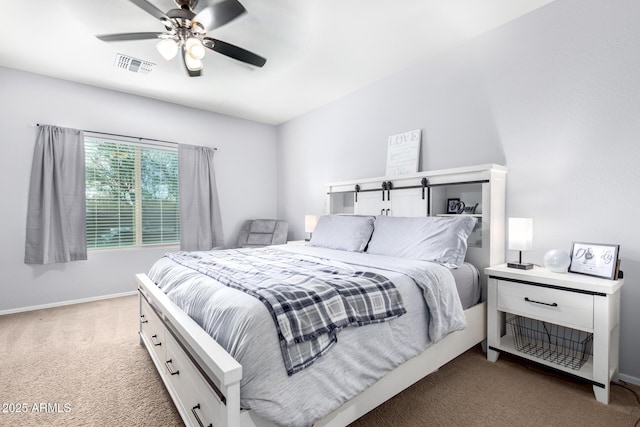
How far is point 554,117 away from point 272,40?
241 centimetres

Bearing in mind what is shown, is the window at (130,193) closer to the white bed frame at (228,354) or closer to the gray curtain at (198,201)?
the gray curtain at (198,201)

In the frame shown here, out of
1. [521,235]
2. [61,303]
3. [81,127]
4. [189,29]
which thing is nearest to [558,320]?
[521,235]

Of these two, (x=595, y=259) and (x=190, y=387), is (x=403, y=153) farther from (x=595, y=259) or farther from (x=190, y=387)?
(x=190, y=387)

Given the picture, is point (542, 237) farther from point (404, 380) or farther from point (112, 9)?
point (112, 9)

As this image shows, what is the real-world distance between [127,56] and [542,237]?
4151 millimetres

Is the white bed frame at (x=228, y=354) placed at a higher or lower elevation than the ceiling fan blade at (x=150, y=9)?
lower

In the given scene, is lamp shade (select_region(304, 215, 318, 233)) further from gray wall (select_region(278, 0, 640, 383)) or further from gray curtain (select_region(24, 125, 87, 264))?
gray curtain (select_region(24, 125, 87, 264))

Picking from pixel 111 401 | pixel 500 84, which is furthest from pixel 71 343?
pixel 500 84

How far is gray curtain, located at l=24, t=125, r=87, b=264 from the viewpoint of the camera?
136 inches

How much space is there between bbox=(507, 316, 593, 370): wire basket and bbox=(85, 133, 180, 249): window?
428cm

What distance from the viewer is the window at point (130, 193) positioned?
389 centimetres

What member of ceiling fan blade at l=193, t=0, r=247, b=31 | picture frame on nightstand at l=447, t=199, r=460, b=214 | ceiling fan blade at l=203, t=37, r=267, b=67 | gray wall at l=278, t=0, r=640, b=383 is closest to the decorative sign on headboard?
gray wall at l=278, t=0, r=640, b=383

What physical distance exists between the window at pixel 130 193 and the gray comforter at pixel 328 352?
2.43m

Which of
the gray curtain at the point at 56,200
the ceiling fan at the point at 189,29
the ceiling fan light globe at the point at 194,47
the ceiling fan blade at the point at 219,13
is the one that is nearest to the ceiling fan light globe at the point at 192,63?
the ceiling fan at the point at 189,29
